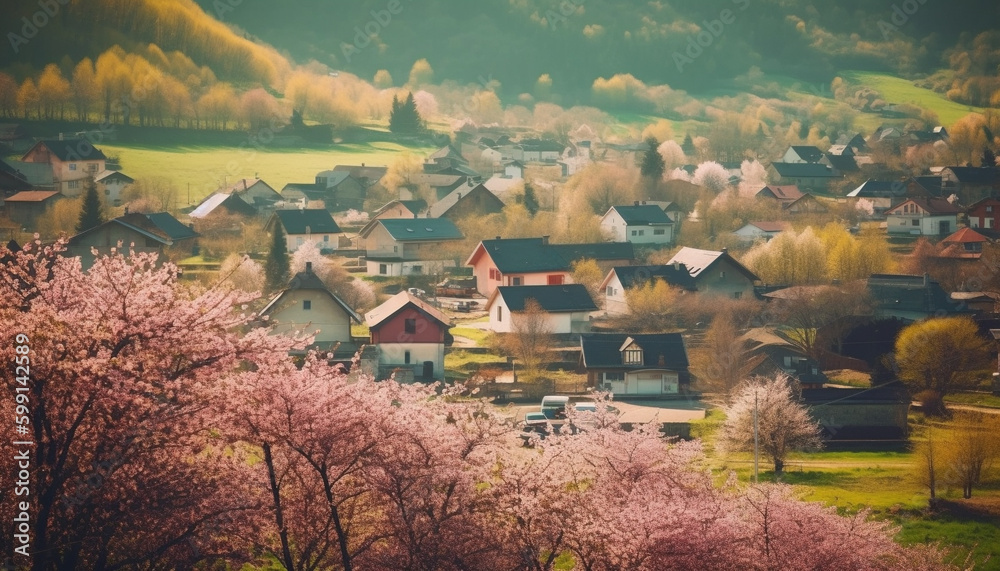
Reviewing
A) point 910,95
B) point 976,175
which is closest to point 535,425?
point 976,175

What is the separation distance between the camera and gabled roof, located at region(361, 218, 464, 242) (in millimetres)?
55906

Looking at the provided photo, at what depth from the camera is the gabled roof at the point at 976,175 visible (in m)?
79.1

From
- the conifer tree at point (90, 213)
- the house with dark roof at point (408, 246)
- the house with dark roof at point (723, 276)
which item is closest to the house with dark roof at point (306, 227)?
the house with dark roof at point (408, 246)

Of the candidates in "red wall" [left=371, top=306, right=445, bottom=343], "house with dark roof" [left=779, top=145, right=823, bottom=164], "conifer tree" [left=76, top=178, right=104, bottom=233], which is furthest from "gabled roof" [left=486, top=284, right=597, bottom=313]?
"house with dark roof" [left=779, top=145, right=823, bottom=164]

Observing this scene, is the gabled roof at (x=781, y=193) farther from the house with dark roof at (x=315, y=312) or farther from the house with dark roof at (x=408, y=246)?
the house with dark roof at (x=315, y=312)

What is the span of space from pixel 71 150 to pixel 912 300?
5088cm

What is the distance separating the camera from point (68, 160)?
73000 mm

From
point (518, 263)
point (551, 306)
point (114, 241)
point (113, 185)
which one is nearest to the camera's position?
point (551, 306)

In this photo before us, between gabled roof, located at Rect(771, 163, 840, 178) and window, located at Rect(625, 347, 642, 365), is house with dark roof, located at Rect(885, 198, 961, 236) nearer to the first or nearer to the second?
gabled roof, located at Rect(771, 163, 840, 178)

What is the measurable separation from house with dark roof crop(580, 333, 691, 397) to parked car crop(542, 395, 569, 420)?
9.81 feet

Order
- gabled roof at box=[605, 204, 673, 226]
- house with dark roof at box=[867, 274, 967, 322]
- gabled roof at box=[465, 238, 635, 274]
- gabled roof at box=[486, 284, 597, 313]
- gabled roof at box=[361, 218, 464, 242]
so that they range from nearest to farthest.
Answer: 1. gabled roof at box=[486, 284, 597, 313]
2. house with dark roof at box=[867, 274, 967, 322]
3. gabled roof at box=[465, 238, 635, 274]
4. gabled roof at box=[361, 218, 464, 242]
5. gabled roof at box=[605, 204, 673, 226]

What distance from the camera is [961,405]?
113 feet

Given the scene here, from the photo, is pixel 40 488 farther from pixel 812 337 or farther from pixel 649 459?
pixel 812 337

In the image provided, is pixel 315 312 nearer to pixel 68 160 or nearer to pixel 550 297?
pixel 550 297
